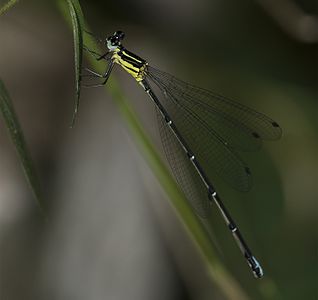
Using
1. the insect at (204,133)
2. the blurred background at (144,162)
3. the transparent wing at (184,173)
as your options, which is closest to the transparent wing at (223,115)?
the insect at (204,133)

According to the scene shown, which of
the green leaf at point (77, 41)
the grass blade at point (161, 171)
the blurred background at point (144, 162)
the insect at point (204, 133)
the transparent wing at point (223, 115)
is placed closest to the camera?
the green leaf at point (77, 41)

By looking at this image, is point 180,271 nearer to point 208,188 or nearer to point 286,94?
point 208,188

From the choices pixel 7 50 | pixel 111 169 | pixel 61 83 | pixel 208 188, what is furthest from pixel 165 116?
pixel 7 50

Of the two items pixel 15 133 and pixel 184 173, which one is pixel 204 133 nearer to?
pixel 184 173

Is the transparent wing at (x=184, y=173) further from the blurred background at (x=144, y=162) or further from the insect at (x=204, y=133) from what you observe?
the blurred background at (x=144, y=162)

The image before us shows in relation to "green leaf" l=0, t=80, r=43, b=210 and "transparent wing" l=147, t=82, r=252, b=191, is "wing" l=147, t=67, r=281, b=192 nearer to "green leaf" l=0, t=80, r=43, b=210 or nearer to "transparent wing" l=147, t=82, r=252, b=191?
"transparent wing" l=147, t=82, r=252, b=191

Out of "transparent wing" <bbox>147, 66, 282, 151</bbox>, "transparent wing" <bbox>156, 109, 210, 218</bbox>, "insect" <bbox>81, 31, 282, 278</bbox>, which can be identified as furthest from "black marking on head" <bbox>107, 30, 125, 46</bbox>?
"transparent wing" <bbox>156, 109, 210, 218</bbox>
